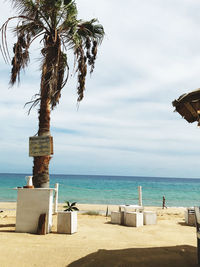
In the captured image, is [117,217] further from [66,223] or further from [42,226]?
[42,226]

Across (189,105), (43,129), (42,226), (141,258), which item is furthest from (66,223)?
(189,105)

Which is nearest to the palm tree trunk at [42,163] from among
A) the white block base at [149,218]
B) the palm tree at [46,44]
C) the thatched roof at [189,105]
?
the palm tree at [46,44]

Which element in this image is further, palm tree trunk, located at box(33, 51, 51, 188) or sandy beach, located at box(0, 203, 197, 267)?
palm tree trunk, located at box(33, 51, 51, 188)

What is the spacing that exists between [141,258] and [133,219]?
12.3ft

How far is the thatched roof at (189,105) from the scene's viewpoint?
3.83 meters

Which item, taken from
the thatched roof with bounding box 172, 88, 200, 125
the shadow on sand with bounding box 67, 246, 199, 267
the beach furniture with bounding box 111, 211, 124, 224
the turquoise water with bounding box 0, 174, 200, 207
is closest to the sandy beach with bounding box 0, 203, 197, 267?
the shadow on sand with bounding box 67, 246, 199, 267

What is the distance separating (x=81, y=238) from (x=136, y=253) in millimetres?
1768

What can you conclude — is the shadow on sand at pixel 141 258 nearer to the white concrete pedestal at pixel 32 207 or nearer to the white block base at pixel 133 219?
the white concrete pedestal at pixel 32 207

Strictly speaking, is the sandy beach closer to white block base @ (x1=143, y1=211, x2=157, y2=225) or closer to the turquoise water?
white block base @ (x1=143, y1=211, x2=157, y2=225)

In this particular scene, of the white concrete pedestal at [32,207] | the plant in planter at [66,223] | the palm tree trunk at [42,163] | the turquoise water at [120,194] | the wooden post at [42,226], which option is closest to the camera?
the wooden post at [42,226]

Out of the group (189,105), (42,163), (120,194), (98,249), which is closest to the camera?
(189,105)

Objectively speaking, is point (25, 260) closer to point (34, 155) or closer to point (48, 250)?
point (48, 250)

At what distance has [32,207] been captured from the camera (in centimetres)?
650

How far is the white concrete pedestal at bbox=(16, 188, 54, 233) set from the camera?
6.39 metres
